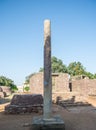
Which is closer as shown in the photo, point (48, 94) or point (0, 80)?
point (48, 94)

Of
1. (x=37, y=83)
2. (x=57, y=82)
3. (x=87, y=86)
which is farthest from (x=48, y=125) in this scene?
(x=37, y=83)

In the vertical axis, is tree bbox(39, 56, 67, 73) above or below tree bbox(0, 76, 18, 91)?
above

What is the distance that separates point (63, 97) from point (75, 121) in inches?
386

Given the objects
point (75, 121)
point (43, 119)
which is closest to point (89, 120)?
point (75, 121)

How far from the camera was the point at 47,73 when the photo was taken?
918 centimetres

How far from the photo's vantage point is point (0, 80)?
166 ft

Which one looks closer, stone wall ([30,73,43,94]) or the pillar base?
the pillar base

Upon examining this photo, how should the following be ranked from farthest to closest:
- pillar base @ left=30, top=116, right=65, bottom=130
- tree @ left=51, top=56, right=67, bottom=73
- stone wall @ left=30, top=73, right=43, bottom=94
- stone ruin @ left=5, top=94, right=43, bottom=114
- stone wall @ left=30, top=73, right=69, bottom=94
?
tree @ left=51, top=56, right=67, bottom=73 → stone wall @ left=30, top=73, right=43, bottom=94 → stone wall @ left=30, top=73, right=69, bottom=94 → stone ruin @ left=5, top=94, right=43, bottom=114 → pillar base @ left=30, top=116, right=65, bottom=130

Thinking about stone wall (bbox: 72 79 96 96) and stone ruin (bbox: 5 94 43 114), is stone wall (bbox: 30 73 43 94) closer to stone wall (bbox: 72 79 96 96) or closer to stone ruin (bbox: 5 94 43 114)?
stone wall (bbox: 72 79 96 96)

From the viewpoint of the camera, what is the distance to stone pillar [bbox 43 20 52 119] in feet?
29.3

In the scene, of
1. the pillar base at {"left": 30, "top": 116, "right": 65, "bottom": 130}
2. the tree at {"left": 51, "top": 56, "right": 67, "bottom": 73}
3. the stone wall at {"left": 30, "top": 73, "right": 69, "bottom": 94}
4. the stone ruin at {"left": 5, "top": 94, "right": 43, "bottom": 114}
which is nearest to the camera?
the pillar base at {"left": 30, "top": 116, "right": 65, "bottom": 130}

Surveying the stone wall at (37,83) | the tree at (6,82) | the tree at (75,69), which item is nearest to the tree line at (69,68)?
the tree at (75,69)

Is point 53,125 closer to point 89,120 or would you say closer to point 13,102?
point 89,120

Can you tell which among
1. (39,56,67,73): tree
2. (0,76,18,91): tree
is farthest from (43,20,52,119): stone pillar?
(39,56,67,73): tree
